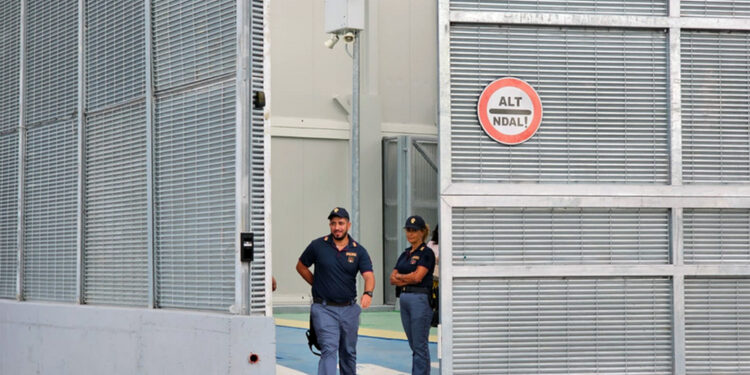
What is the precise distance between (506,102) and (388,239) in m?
16.4

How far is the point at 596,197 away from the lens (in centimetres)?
856

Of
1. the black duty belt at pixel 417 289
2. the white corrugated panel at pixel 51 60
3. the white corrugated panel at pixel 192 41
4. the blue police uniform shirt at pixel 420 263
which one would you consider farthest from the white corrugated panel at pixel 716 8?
the white corrugated panel at pixel 51 60

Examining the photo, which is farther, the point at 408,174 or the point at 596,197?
the point at 408,174

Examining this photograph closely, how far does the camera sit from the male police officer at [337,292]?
35.3 feet

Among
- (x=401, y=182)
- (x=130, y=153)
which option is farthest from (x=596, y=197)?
(x=401, y=182)

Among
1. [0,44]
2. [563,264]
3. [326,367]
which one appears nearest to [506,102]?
[563,264]

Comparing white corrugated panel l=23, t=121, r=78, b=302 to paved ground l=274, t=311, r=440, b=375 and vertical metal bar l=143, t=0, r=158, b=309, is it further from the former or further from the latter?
paved ground l=274, t=311, r=440, b=375

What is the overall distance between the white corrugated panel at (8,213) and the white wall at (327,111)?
9.75 m

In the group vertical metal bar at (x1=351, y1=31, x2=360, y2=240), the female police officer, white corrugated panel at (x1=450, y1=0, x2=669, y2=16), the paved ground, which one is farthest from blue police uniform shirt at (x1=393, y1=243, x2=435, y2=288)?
vertical metal bar at (x1=351, y1=31, x2=360, y2=240)

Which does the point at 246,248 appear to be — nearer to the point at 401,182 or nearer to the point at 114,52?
the point at 114,52

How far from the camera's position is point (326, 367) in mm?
10648

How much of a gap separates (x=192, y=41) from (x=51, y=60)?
337 cm

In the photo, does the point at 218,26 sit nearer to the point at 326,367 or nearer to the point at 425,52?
the point at 326,367

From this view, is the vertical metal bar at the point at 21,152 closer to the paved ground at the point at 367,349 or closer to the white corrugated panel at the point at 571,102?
the paved ground at the point at 367,349
